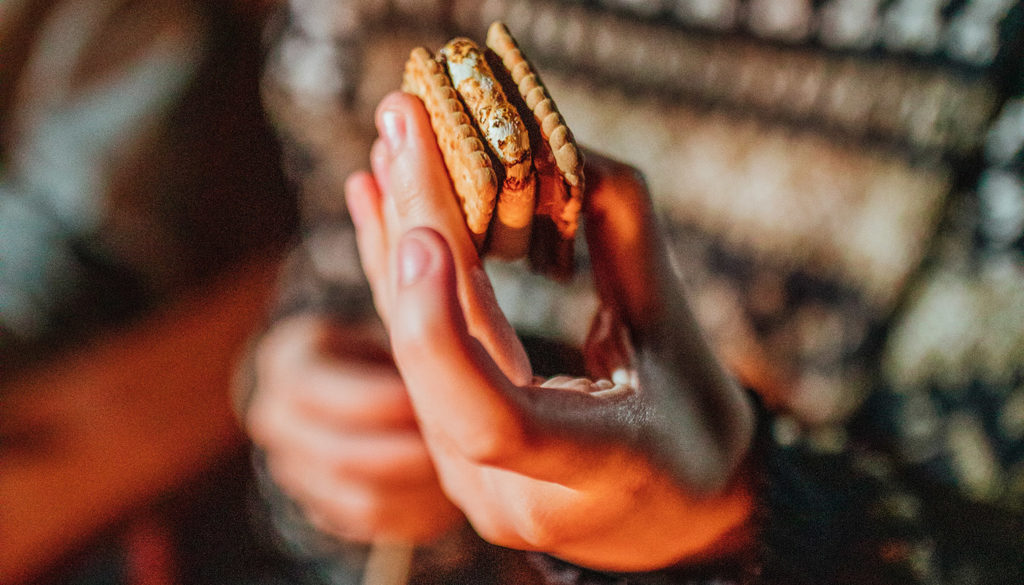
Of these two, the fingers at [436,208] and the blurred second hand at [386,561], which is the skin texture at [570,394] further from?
the blurred second hand at [386,561]

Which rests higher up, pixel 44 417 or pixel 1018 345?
pixel 1018 345

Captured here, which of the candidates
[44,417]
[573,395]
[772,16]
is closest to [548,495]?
[573,395]

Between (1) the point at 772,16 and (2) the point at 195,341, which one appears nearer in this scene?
(1) the point at 772,16

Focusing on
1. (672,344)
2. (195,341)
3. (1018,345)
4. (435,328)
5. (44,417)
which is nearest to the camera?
(435,328)

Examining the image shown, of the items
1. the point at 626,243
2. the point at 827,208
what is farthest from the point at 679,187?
the point at 626,243

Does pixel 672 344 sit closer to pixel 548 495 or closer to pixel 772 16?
pixel 548 495

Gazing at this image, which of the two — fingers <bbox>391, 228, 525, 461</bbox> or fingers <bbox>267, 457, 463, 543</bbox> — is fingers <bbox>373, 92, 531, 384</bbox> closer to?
fingers <bbox>391, 228, 525, 461</bbox>
